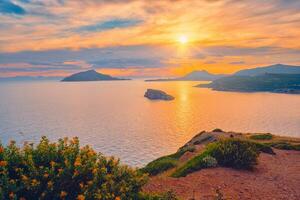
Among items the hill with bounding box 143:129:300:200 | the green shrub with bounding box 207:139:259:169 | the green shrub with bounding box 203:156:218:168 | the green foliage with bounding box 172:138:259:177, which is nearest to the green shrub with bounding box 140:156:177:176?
the hill with bounding box 143:129:300:200

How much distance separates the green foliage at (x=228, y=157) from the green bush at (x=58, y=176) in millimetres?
8205

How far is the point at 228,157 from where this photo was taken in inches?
663

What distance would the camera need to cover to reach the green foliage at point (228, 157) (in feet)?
53.5

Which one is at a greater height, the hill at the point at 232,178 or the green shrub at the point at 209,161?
the green shrub at the point at 209,161

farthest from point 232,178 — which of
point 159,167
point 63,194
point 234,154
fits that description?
point 63,194

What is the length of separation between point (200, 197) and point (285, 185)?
4.79 meters

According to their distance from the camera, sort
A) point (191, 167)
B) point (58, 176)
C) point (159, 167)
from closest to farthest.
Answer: point (58, 176)
point (191, 167)
point (159, 167)

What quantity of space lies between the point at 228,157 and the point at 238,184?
10.8 feet

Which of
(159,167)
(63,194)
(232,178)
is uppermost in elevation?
(63,194)

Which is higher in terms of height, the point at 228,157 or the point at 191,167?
the point at 228,157

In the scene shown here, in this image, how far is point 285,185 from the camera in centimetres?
1368

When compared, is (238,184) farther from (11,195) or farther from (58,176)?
(11,195)

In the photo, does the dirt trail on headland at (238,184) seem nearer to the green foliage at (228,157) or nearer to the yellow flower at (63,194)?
the green foliage at (228,157)

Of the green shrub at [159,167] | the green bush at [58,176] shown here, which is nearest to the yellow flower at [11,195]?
the green bush at [58,176]
